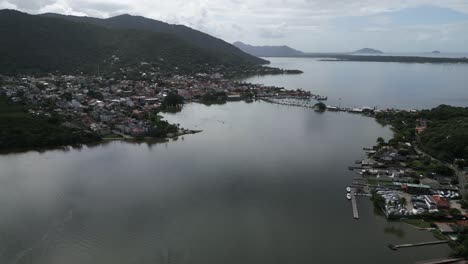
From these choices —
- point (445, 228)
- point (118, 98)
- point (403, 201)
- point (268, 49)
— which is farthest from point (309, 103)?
point (268, 49)

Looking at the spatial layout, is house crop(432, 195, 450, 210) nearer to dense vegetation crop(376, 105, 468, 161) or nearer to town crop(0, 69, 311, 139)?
dense vegetation crop(376, 105, 468, 161)

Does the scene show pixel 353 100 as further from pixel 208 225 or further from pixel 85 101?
pixel 208 225

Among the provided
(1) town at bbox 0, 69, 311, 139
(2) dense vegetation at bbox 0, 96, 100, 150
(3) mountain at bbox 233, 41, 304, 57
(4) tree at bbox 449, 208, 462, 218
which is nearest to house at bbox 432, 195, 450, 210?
(4) tree at bbox 449, 208, 462, 218

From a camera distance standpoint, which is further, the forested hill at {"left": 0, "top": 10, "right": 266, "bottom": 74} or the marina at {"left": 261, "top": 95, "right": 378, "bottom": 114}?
the forested hill at {"left": 0, "top": 10, "right": 266, "bottom": 74}

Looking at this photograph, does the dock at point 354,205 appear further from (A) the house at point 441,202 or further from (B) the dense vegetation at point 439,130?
(B) the dense vegetation at point 439,130

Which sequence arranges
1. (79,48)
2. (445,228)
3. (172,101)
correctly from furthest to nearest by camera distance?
(79,48) < (172,101) < (445,228)

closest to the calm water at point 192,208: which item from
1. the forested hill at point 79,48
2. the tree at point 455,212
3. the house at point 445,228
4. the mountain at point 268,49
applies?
the house at point 445,228

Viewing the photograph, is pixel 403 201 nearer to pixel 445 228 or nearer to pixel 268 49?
pixel 445 228
